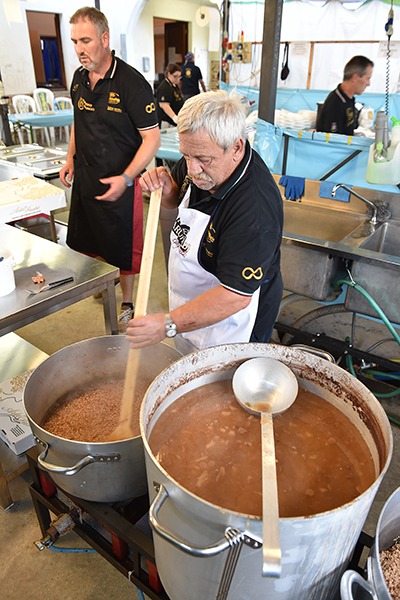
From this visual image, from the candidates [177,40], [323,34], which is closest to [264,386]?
[323,34]

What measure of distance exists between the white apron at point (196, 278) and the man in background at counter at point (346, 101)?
2.80 metres

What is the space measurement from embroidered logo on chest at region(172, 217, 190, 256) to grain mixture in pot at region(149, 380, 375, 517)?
0.54 metres

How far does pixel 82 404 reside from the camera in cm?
143

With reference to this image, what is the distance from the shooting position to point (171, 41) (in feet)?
41.7

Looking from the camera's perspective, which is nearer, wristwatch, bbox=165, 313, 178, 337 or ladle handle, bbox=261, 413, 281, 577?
ladle handle, bbox=261, 413, 281, 577

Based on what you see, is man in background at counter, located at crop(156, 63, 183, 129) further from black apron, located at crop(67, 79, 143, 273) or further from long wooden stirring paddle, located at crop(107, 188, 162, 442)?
long wooden stirring paddle, located at crop(107, 188, 162, 442)

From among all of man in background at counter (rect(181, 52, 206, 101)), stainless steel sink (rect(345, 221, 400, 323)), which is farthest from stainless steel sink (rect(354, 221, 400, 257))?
man in background at counter (rect(181, 52, 206, 101))

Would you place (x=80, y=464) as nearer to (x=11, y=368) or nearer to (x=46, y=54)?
(x=11, y=368)

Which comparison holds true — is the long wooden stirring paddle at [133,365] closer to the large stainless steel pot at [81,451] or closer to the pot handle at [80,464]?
the large stainless steel pot at [81,451]

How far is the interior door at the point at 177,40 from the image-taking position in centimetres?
1210

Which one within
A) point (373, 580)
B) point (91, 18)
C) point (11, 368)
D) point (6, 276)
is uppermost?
point (91, 18)

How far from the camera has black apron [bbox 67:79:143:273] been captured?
7.89 ft

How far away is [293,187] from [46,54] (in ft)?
37.7

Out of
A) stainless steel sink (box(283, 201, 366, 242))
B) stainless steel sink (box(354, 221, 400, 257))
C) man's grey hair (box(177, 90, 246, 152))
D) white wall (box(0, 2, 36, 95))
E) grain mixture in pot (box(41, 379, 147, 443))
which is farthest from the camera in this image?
white wall (box(0, 2, 36, 95))
